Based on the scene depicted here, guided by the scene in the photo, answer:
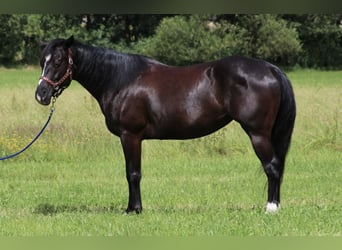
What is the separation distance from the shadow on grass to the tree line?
28.5 m

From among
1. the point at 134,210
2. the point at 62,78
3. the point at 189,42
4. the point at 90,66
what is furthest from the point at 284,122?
the point at 189,42

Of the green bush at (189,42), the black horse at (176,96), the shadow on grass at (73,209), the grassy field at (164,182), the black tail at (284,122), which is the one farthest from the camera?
the green bush at (189,42)

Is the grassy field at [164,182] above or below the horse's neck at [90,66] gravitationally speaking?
below

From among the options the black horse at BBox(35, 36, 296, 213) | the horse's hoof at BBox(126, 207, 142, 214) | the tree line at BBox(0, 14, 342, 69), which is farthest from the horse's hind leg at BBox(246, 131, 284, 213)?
the tree line at BBox(0, 14, 342, 69)

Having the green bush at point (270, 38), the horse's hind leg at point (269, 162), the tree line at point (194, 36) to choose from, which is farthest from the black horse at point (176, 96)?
the green bush at point (270, 38)

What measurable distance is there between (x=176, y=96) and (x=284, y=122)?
1167 millimetres

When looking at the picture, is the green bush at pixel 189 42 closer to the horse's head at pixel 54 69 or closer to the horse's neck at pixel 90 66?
the horse's neck at pixel 90 66

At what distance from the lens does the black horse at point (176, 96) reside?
5.88 metres

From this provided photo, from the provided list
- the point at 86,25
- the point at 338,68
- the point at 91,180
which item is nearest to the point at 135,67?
the point at 91,180

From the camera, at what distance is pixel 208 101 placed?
5980mm

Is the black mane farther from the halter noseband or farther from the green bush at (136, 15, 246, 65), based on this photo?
the green bush at (136, 15, 246, 65)

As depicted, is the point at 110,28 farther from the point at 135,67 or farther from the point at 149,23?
the point at 135,67

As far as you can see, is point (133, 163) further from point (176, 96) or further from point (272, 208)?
point (272, 208)

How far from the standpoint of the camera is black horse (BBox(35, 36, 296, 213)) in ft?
19.3
